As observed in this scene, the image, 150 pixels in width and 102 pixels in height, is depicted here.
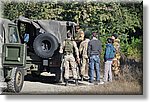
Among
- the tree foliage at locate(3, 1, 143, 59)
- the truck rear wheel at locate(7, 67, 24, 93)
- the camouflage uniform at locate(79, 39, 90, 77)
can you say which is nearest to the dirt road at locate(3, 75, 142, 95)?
the truck rear wheel at locate(7, 67, 24, 93)

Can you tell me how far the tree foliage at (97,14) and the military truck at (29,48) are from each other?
13cm

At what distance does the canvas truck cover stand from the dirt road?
0.74m

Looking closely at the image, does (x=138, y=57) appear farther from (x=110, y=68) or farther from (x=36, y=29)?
(x=36, y=29)

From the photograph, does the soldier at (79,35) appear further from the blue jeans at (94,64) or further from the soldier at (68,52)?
the blue jeans at (94,64)

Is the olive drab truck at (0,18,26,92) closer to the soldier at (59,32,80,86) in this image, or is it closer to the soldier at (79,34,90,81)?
the soldier at (59,32,80,86)

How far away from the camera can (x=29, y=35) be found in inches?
359

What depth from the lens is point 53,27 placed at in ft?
30.0

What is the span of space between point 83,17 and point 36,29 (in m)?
0.84

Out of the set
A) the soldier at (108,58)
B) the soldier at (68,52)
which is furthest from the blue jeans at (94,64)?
the soldier at (68,52)

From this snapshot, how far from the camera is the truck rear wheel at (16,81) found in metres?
8.97

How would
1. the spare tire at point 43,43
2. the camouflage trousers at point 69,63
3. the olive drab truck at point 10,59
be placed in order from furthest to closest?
the camouflage trousers at point 69,63 < the spare tire at point 43,43 < the olive drab truck at point 10,59

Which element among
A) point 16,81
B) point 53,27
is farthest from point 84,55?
point 16,81

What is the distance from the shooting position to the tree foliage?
914cm

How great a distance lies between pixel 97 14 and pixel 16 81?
181 cm
